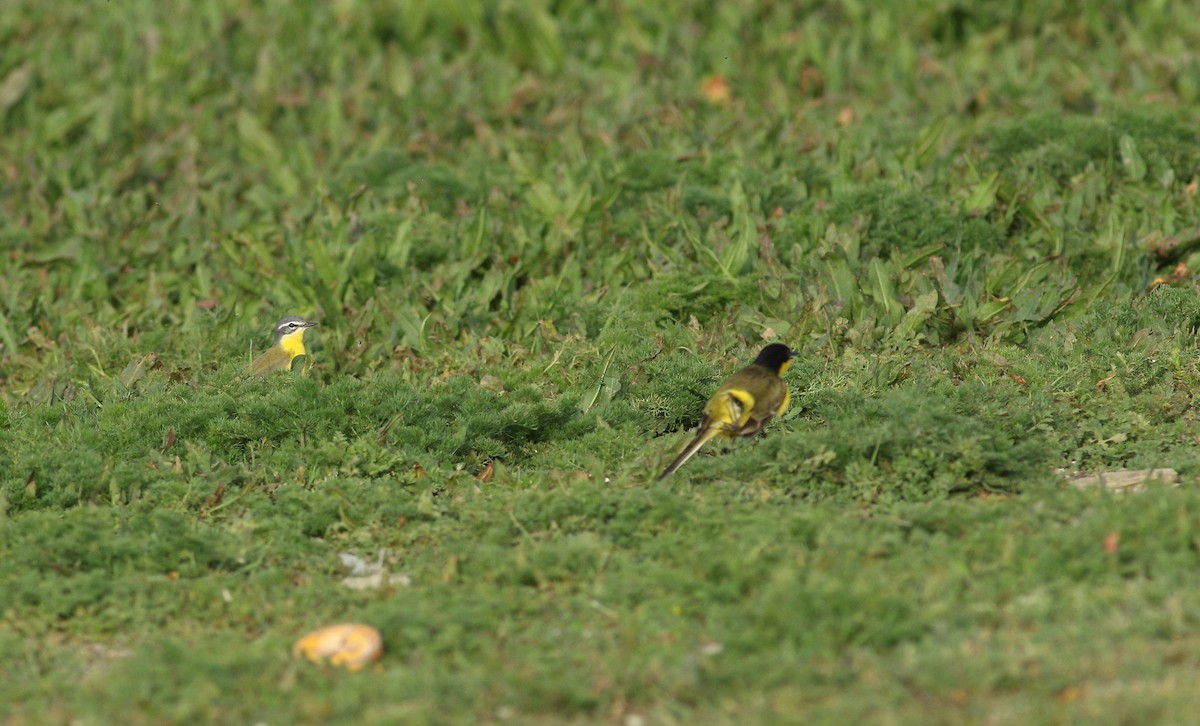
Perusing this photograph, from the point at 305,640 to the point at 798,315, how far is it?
462 centimetres

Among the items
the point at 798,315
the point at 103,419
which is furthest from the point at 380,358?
the point at 798,315

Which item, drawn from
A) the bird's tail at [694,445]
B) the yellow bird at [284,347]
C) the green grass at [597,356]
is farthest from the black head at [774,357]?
the yellow bird at [284,347]

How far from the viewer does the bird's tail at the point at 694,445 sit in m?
7.51

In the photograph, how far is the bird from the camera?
7.67 meters

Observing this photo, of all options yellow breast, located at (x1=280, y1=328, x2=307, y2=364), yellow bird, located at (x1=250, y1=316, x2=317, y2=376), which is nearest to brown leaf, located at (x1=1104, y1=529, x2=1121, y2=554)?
yellow bird, located at (x1=250, y1=316, x2=317, y2=376)

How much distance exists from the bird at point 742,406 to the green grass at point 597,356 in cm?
11

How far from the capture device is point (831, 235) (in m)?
10.2

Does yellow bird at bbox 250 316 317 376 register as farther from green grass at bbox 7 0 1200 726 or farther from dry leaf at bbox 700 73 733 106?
dry leaf at bbox 700 73 733 106

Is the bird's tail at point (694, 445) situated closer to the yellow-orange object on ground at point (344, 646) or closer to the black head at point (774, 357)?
the black head at point (774, 357)

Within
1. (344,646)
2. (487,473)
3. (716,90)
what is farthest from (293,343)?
(716,90)

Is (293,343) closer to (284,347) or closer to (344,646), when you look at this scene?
(284,347)

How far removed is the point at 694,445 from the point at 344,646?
2.57 metres

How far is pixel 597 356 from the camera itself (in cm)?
895

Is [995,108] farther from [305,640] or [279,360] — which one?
[305,640]
